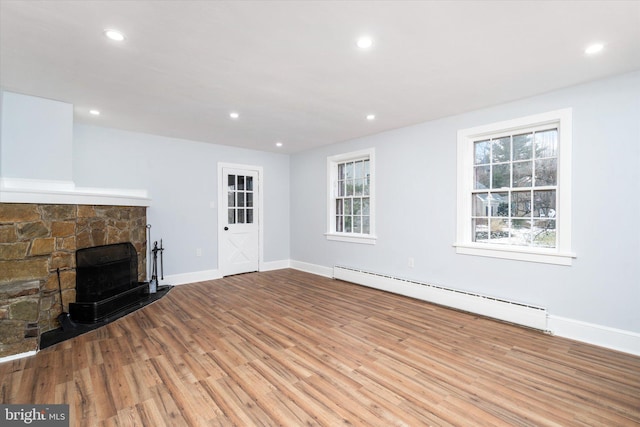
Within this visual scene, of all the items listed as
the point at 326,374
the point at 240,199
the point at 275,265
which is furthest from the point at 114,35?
the point at 275,265

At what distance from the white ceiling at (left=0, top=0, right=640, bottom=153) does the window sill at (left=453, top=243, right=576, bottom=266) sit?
1726 millimetres

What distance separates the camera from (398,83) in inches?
117

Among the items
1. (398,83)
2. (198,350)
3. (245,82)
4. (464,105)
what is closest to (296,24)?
(245,82)

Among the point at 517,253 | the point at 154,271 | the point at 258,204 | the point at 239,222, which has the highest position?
the point at 258,204

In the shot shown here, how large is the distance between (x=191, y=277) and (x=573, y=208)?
5.55 m

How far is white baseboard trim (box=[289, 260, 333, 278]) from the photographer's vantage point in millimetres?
5809

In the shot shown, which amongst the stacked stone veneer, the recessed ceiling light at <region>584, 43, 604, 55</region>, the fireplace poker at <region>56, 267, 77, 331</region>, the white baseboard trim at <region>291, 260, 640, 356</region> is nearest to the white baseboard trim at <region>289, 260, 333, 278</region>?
the white baseboard trim at <region>291, 260, 640, 356</region>

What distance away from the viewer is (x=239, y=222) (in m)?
6.02

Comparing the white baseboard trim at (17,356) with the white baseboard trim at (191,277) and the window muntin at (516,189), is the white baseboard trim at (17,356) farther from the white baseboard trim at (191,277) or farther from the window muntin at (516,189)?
the window muntin at (516,189)

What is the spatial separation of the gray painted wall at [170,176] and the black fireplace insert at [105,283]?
2.87 ft

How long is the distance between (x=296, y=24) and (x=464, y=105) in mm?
2456

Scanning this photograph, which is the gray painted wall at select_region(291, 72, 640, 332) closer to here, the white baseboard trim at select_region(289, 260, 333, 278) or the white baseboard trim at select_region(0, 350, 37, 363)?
the white baseboard trim at select_region(289, 260, 333, 278)

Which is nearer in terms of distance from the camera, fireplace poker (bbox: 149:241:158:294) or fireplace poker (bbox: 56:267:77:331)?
fireplace poker (bbox: 56:267:77:331)

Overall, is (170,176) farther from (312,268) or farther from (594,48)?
(594,48)
